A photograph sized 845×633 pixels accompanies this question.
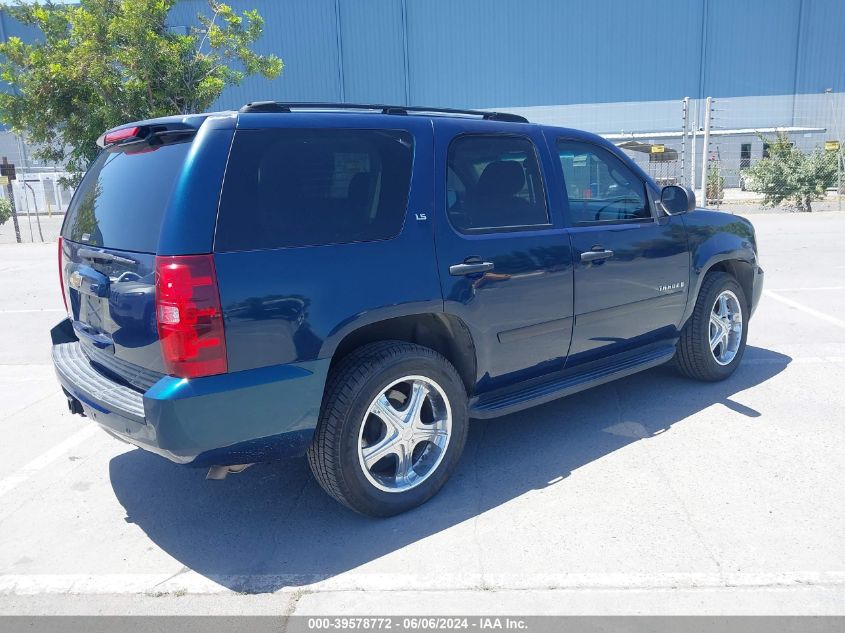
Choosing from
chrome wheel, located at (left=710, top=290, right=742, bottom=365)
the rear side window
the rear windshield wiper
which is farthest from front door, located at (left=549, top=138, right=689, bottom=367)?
the rear windshield wiper

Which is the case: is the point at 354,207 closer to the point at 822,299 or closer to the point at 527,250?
the point at 527,250

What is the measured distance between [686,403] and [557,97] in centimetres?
3256

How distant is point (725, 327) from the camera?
5.09 metres

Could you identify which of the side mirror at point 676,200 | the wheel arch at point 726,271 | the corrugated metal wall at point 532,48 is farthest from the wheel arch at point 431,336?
the corrugated metal wall at point 532,48

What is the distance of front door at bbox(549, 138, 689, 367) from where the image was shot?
398 centimetres

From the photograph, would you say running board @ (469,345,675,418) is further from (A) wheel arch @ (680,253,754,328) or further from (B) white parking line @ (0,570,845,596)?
(B) white parking line @ (0,570,845,596)

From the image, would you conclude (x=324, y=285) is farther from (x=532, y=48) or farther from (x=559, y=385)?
(x=532, y=48)

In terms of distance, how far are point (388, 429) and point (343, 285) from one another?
781 mm

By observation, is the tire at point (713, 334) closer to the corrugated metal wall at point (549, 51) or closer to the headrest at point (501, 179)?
the headrest at point (501, 179)

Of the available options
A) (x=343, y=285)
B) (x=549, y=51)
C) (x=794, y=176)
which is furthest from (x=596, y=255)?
(x=549, y=51)

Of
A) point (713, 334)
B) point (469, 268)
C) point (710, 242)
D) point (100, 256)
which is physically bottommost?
point (713, 334)

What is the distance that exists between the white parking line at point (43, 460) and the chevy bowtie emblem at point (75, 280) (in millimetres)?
1343

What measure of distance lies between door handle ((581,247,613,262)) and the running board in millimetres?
687

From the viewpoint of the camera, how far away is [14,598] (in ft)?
9.14
